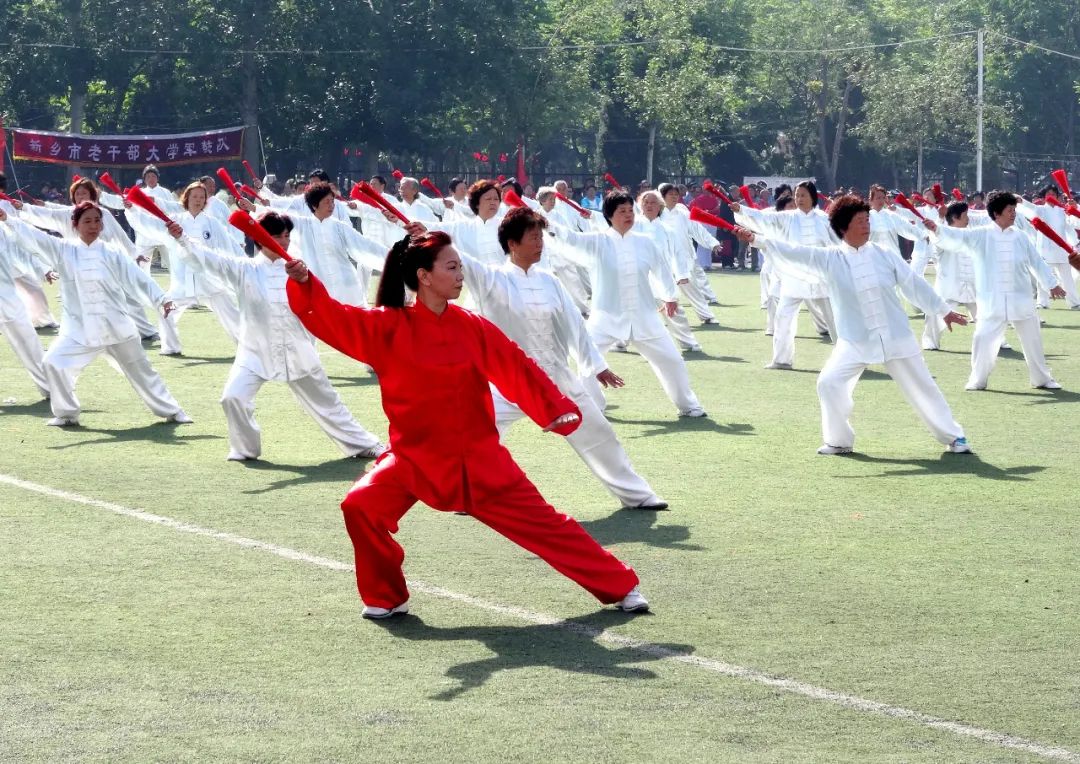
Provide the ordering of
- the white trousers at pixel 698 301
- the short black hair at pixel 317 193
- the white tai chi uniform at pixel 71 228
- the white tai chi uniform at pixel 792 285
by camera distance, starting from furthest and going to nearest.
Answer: the white trousers at pixel 698 301, the white tai chi uniform at pixel 792 285, the short black hair at pixel 317 193, the white tai chi uniform at pixel 71 228

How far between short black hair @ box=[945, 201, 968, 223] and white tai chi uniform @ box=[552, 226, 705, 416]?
191 inches

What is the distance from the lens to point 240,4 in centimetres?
3612

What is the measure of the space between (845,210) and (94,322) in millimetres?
5055

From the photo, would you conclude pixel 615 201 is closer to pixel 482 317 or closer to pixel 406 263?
pixel 482 317

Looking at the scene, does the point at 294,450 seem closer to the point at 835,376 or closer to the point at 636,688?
the point at 835,376

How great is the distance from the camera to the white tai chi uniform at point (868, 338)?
10.2 meters

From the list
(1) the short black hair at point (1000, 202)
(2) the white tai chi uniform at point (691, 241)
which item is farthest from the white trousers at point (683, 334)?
(1) the short black hair at point (1000, 202)

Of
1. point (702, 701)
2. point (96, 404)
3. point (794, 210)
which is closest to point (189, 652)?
point (702, 701)

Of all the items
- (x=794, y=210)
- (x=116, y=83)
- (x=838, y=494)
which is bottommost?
(x=838, y=494)

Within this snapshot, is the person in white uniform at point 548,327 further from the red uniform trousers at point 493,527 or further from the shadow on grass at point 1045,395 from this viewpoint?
the shadow on grass at point 1045,395

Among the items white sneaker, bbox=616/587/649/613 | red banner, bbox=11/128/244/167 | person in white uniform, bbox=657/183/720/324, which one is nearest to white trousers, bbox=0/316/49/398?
white sneaker, bbox=616/587/649/613

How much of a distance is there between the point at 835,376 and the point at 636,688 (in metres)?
5.23

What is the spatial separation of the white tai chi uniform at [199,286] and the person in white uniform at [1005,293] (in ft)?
21.9

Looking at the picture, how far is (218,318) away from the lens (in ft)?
54.1
